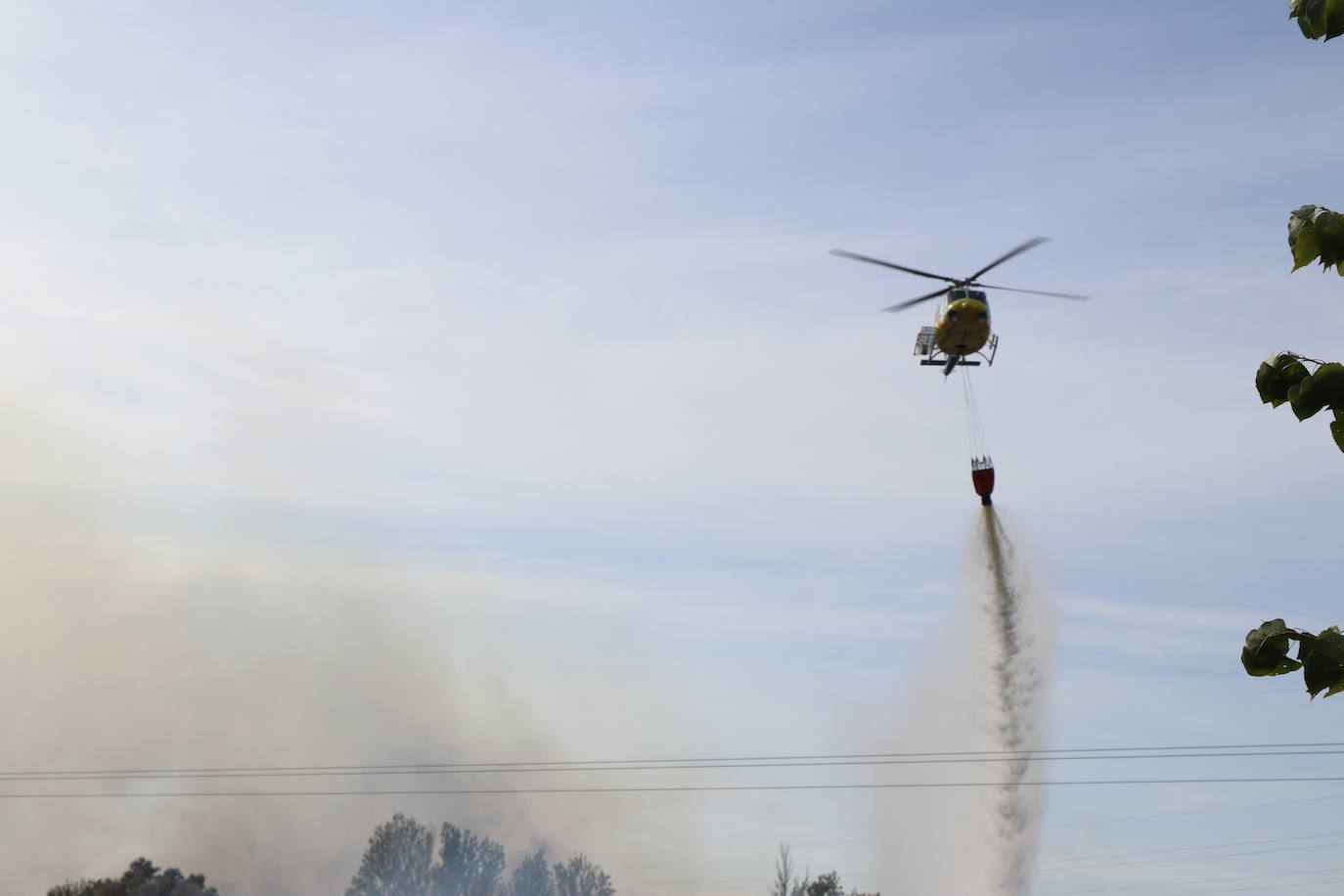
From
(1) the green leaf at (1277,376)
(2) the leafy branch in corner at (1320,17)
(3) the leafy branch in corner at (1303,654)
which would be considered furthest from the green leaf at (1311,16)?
(3) the leafy branch in corner at (1303,654)

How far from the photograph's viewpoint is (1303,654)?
28.5 feet

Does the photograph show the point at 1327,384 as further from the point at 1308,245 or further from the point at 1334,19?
the point at 1334,19

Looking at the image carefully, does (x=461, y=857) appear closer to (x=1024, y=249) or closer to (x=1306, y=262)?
(x=1024, y=249)

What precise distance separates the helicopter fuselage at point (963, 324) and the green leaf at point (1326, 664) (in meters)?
65.1

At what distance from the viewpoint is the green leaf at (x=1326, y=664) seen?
859cm

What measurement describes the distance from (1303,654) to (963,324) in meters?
65.2

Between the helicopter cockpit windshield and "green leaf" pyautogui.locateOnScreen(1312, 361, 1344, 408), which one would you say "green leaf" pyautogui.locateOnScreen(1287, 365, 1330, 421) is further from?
the helicopter cockpit windshield

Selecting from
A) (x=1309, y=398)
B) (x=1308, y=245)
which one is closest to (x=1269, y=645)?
(x=1309, y=398)

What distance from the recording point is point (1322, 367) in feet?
28.7

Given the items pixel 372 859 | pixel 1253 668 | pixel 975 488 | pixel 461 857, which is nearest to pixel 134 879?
pixel 372 859

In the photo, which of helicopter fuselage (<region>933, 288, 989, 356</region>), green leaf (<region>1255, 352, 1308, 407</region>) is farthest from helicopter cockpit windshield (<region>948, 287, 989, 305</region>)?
green leaf (<region>1255, 352, 1308, 407</region>)

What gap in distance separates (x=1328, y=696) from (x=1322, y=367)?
2183 millimetres

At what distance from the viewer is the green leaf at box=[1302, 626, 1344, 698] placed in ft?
28.2

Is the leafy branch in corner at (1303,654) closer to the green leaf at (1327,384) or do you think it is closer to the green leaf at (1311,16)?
the green leaf at (1327,384)
